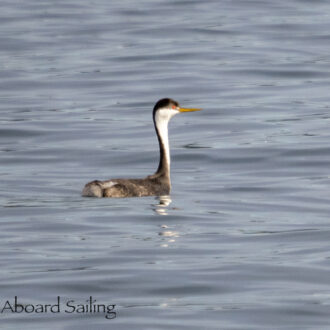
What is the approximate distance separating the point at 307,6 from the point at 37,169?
23240 mm

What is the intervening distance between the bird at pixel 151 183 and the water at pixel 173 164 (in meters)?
0.15

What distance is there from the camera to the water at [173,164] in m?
12.0

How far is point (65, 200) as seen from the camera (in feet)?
55.8

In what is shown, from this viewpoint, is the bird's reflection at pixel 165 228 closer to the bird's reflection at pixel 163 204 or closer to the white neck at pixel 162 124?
the bird's reflection at pixel 163 204

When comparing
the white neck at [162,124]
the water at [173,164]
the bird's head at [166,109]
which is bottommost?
the water at [173,164]

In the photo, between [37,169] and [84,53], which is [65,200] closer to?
[37,169]

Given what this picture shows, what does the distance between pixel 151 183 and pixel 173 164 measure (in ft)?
9.93

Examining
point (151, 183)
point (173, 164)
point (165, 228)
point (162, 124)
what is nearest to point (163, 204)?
point (151, 183)

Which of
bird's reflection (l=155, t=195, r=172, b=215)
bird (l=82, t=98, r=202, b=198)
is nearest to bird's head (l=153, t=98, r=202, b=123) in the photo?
bird (l=82, t=98, r=202, b=198)

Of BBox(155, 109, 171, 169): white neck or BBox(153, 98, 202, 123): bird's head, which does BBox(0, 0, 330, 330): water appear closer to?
BBox(155, 109, 171, 169): white neck

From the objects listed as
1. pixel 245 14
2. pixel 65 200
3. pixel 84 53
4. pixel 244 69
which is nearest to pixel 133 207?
pixel 65 200

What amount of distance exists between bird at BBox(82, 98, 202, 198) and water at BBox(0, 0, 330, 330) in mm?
145

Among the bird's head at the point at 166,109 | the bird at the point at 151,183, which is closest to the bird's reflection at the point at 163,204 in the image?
the bird at the point at 151,183

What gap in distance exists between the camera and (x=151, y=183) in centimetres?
1752
